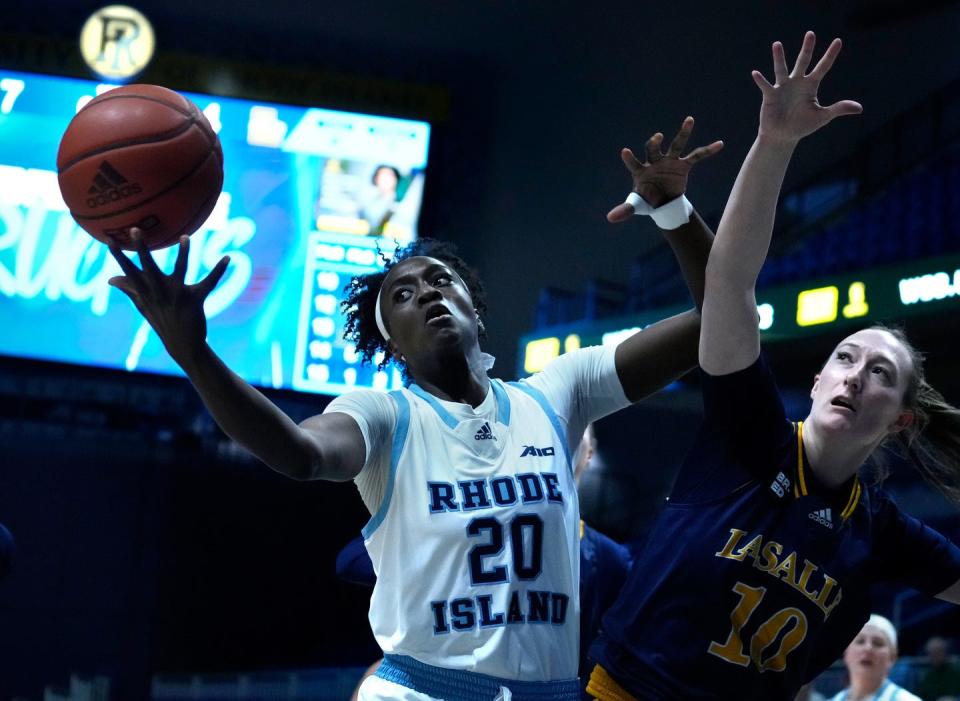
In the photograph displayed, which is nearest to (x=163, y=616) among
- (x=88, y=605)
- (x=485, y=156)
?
(x=88, y=605)

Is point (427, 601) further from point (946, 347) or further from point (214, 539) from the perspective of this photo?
point (214, 539)

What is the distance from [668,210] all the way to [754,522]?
2.01ft

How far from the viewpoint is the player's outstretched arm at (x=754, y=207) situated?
2285mm

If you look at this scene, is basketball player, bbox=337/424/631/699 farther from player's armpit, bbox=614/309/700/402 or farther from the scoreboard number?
the scoreboard number

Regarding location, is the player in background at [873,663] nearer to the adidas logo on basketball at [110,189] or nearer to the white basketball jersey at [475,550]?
the white basketball jersey at [475,550]

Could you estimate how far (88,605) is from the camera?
9211mm

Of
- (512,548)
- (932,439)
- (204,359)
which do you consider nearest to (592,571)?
(932,439)

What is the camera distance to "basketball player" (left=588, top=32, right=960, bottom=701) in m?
2.39

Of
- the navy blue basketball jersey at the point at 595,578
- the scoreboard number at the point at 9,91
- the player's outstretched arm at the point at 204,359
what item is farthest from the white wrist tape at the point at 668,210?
the scoreboard number at the point at 9,91

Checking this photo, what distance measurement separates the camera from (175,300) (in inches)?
83.6

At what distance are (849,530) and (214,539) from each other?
772 centimetres

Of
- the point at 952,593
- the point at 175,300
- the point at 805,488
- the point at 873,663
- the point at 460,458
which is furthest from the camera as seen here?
the point at 873,663

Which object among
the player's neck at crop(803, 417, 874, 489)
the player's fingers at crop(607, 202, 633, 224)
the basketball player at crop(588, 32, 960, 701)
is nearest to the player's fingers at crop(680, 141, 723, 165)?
the player's fingers at crop(607, 202, 633, 224)

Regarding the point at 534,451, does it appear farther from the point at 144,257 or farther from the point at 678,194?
the point at 144,257
